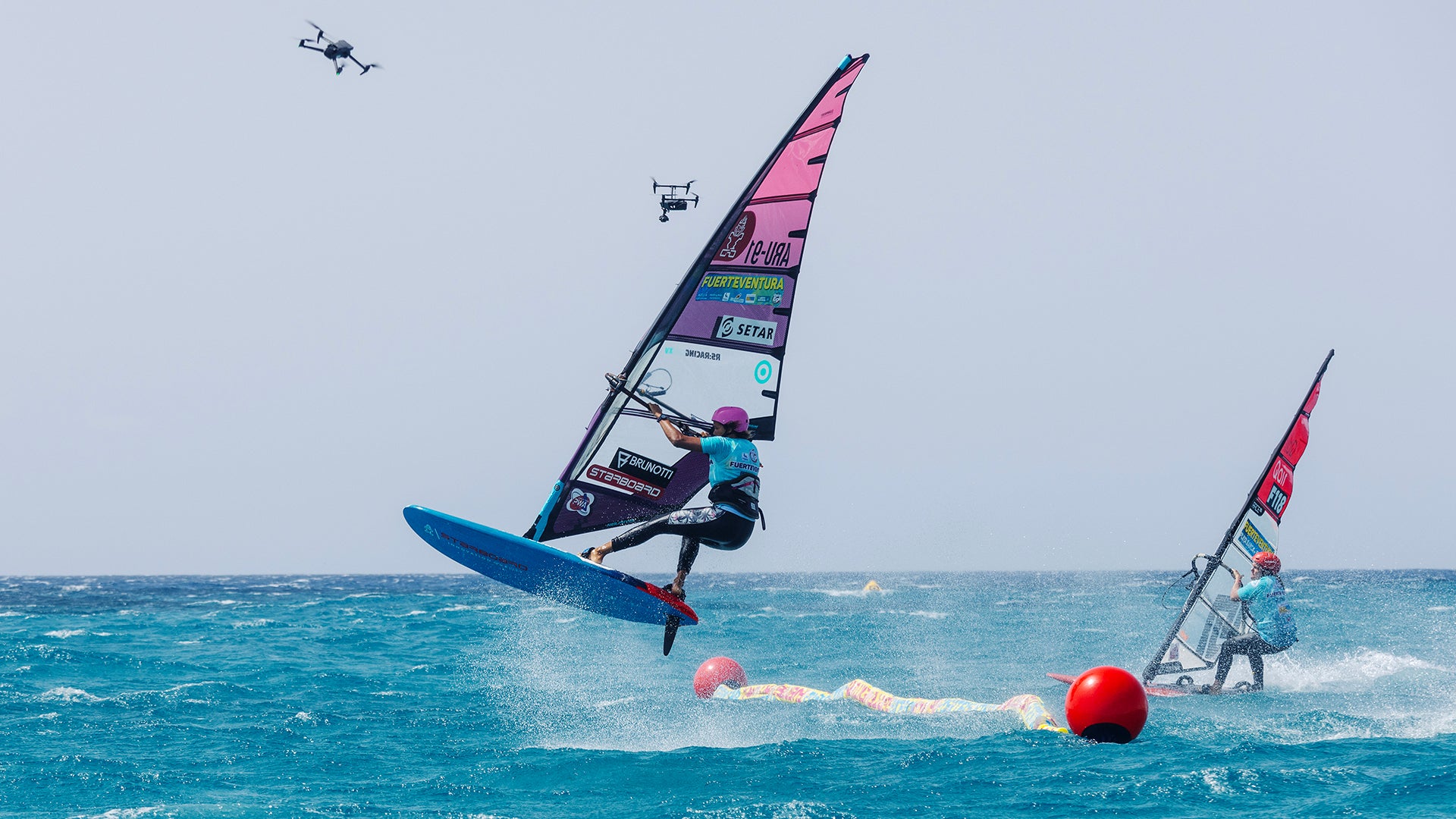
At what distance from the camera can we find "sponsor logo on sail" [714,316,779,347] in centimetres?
1126

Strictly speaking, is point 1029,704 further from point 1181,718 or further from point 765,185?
point 765,185

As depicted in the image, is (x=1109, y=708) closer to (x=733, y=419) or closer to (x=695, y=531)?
(x=695, y=531)

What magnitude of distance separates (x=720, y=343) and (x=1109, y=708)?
5633 millimetres

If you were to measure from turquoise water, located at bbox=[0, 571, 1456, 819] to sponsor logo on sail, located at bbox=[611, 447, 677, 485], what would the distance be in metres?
3.55

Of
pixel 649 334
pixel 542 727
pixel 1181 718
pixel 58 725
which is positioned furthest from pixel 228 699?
pixel 1181 718

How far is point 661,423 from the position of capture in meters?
9.90

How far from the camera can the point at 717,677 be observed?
19.5 m

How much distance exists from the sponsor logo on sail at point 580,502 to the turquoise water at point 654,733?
11.1ft

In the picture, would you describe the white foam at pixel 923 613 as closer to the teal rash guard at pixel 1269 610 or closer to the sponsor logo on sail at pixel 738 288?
the teal rash guard at pixel 1269 610

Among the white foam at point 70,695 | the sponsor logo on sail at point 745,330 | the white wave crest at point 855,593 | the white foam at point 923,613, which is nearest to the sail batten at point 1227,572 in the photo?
the sponsor logo on sail at point 745,330

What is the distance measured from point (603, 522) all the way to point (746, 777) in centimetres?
413

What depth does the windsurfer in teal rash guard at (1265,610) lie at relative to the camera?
17.7 metres

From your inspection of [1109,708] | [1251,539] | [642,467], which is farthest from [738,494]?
[1251,539]

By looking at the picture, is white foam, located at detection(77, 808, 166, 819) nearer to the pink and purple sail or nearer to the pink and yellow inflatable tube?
the pink and purple sail
